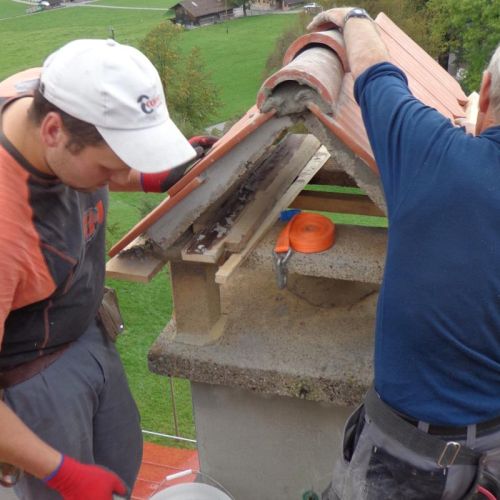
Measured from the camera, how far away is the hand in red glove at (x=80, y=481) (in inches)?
118

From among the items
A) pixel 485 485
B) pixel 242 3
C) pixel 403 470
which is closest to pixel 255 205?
pixel 403 470

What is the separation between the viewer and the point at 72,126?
265 centimetres

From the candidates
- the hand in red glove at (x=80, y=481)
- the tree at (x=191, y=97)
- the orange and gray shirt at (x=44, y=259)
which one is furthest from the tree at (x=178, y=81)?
the hand in red glove at (x=80, y=481)

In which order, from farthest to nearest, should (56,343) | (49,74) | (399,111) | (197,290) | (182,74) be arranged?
1. (182,74)
2. (197,290)
3. (56,343)
4. (49,74)
5. (399,111)

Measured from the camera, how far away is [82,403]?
3.45 m

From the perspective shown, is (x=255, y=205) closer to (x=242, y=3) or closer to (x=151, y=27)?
(x=151, y=27)

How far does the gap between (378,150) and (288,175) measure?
4.93 ft

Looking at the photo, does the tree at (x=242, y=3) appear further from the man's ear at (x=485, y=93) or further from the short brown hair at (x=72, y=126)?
the man's ear at (x=485, y=93)

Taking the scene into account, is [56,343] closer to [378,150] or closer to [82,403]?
[82,403]

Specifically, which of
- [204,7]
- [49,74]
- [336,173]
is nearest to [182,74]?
[336,173]

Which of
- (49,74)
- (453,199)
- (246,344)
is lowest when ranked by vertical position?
(246,344)

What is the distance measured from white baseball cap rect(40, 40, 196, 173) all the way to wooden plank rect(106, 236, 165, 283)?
87 centimetres

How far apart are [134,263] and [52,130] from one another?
1024 millimetres

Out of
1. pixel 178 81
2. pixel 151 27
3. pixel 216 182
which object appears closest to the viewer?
pixel 216 182
